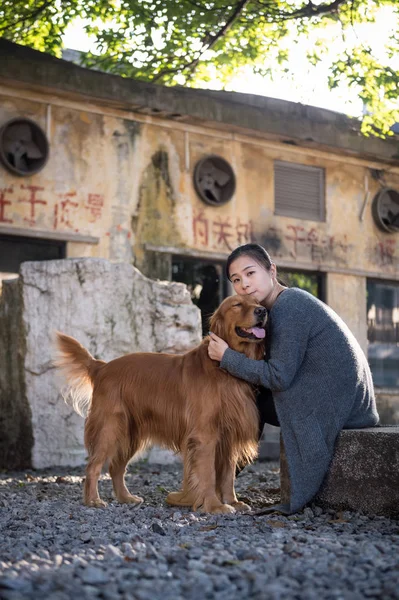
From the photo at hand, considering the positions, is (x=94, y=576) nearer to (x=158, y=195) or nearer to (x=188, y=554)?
(x=188, y=554)

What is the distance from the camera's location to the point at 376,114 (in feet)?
43.9

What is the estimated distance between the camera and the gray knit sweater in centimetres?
473

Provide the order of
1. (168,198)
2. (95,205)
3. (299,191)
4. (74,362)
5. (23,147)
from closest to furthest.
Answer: (74,362)
(23,147)
(95,205)
(168,198)
(299,191)

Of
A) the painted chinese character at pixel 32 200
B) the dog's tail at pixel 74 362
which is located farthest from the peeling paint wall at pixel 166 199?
the dog's tail at pixel 74 362

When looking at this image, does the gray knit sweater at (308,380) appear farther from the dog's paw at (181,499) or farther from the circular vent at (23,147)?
the circular vent at (23,147)

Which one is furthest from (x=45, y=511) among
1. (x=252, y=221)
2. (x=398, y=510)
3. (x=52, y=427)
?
(x=252, y=221)

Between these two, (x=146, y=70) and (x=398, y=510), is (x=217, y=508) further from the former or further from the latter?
(x=146, y=70)

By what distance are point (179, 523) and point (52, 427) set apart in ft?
13.0

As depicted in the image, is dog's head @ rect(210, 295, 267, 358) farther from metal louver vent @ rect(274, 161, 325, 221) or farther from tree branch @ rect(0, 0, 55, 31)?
tree branch @ rect(0, 0, 55, 31)

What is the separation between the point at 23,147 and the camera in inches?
410

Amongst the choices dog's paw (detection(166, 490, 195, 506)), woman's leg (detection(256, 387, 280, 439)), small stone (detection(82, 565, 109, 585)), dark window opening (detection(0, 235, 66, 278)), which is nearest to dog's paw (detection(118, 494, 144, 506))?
dog's paw (detection(166, 490, 195, 506))

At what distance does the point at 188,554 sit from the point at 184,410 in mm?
1912

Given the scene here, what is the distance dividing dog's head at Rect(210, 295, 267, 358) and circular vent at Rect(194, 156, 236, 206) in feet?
A: 23.4

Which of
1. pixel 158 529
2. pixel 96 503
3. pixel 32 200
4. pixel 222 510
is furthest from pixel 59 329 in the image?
pixel 158 529
